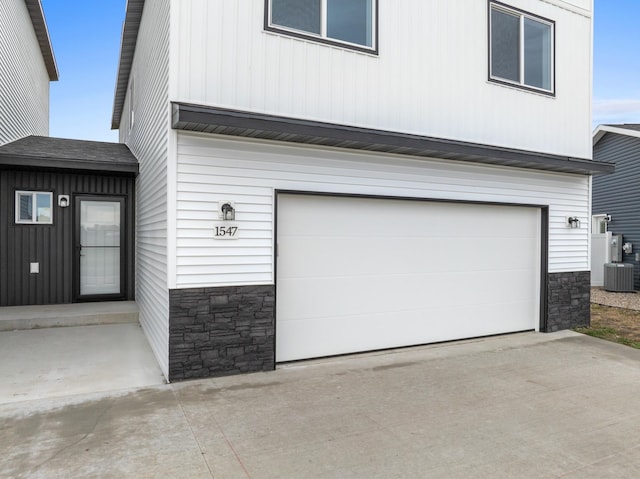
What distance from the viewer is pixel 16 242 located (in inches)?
303

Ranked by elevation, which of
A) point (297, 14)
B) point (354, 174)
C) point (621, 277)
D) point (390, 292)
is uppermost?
Result: point (297, 14)

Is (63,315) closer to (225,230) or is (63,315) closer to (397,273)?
(225,230)

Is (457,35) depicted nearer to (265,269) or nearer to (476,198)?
(476,198)

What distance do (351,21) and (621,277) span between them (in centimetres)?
1100

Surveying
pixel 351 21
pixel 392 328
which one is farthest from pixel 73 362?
pixel 351 21

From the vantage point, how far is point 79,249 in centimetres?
809

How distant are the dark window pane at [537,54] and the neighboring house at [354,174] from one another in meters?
0.03

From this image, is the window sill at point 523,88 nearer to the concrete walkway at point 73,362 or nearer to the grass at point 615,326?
the grass at point 615,326

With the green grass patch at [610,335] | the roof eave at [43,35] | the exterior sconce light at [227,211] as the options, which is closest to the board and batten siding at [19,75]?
the roof eave at [43,35]

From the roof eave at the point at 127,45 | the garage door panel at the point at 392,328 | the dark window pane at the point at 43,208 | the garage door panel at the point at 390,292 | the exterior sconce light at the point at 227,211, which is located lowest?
the garage door panel at the point at 392,328

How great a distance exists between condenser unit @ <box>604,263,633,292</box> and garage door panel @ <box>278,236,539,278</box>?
6.90 meters

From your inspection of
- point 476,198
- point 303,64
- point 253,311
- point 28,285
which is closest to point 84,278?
point 28,285

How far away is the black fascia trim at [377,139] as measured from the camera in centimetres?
429

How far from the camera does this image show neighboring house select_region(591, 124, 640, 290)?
12.8 meters
